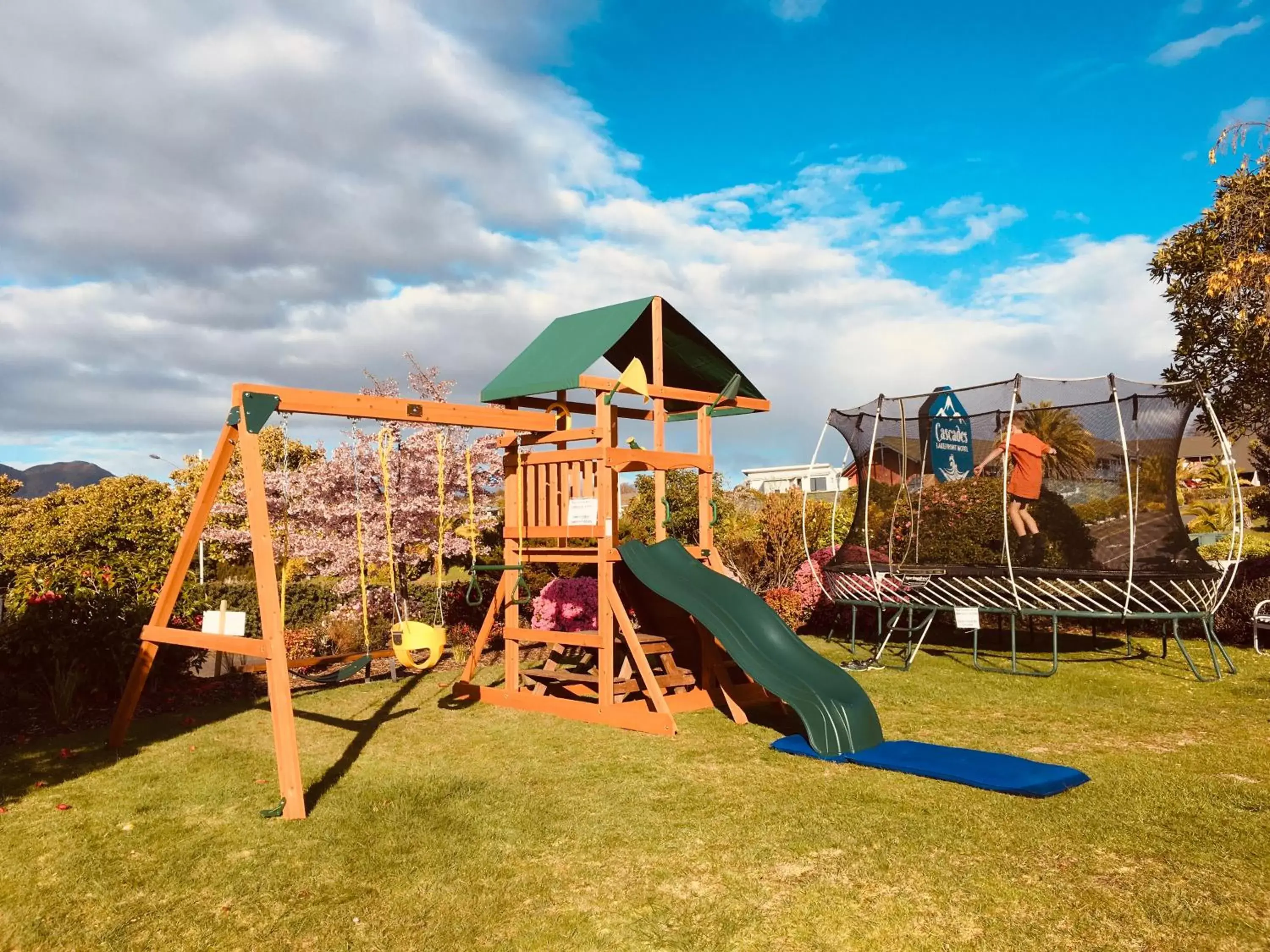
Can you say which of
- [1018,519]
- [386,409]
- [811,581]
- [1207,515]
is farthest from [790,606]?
[1207,515]

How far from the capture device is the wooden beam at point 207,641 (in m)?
5.77

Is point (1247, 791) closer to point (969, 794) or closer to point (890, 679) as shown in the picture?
point (969, 794)

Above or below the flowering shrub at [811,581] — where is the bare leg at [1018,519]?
above

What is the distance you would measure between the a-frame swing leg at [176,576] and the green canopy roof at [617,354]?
291 centimetres

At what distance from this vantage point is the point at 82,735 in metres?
7.58

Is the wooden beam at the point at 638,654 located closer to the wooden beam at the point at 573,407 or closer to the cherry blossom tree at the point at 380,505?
the wooden beam at the point at 573,407

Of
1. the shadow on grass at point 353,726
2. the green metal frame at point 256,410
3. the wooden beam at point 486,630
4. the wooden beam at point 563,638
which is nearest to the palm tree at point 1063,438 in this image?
the wooden beam at point 563,638

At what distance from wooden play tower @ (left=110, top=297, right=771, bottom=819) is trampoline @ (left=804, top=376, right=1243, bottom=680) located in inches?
116

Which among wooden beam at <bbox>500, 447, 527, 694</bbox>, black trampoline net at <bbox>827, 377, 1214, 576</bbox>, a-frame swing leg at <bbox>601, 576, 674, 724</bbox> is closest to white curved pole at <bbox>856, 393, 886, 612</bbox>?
black trampoline net at <bbox>827, 377, 1214, 576</bbox>

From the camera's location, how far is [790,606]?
1354 cm

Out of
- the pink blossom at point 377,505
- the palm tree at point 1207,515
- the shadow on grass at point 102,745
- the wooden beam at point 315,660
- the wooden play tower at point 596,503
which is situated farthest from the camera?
the palm tree at point 1207,515

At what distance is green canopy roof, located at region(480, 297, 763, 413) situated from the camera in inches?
338

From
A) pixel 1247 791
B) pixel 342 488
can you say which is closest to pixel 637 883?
pixel 1247 791

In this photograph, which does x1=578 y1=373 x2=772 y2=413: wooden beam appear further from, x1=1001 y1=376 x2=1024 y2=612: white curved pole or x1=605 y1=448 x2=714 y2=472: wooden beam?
x1=1001 y1=376 x2=1024 y2=612: white curved pole
